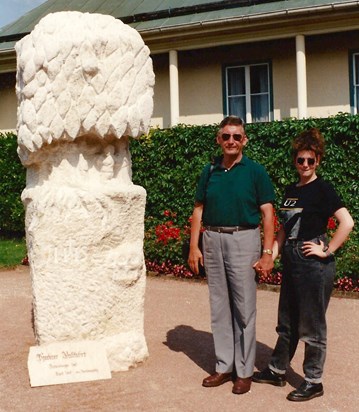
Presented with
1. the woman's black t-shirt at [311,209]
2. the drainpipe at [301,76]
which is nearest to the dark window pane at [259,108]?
the drainpipe at [301,76]

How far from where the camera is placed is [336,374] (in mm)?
4777

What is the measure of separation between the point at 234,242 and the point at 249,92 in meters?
11.0

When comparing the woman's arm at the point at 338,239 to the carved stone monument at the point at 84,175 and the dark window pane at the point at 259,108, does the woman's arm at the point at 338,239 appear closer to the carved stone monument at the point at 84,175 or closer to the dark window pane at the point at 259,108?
the carved stone monument at the point at 84,175

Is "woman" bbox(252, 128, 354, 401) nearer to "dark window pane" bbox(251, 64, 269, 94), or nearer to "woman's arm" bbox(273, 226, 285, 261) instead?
"woman's arm" bbox(273, 226, 285, 261)

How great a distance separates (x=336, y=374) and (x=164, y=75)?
39.9ft

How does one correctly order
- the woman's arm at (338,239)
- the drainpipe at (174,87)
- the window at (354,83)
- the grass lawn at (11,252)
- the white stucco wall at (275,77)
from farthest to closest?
the drainpipe at (174,87)
the white stucco wall at (275,77)
the window at (354,83)
the grass lawn at (11,252)
the woman's arm at (338,239)

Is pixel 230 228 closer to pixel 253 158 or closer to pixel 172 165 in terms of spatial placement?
pixel 253 158

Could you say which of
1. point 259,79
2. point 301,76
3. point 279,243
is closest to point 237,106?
point 259,79

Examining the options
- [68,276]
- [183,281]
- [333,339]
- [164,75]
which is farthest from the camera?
[164,75]

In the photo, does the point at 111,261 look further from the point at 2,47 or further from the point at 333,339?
the point at 2,47

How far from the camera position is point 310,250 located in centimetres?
411

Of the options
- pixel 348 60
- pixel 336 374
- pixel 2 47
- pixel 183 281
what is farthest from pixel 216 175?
pixel 2 47

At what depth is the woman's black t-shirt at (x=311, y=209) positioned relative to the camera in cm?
415

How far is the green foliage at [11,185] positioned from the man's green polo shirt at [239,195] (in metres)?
8.97
